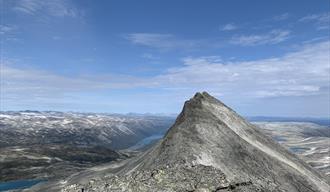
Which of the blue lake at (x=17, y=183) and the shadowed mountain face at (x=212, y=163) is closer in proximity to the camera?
the shadowed mountain face at (x=212, y=163)

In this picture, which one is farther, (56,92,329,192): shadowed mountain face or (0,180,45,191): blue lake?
(0,180,45,191): blue lake

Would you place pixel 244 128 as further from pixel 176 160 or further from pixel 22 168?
pixel 22 168

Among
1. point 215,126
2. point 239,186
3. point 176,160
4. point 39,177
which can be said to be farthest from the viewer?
point 39,177

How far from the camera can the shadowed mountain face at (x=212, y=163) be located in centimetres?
3153

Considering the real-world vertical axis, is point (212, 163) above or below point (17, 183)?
above

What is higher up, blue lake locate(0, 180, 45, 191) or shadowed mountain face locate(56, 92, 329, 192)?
shadowed mountain face locate(56, 92, 329, 192)

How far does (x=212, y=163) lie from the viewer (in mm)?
40219

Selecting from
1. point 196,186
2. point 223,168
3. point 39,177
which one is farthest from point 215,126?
point 39,177

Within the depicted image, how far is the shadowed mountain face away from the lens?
103ft

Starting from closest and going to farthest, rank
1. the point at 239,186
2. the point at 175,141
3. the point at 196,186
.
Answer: the point at 196,186 → the point at 239,186 → the point at 175,141

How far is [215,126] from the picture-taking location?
52.2m

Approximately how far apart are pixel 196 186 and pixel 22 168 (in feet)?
604

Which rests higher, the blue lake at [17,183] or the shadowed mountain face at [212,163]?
the shadowed mountain face at [212,163]

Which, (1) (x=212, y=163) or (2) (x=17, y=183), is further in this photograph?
(2) (x=17, y=183)
